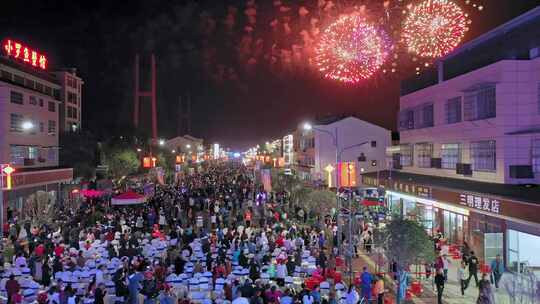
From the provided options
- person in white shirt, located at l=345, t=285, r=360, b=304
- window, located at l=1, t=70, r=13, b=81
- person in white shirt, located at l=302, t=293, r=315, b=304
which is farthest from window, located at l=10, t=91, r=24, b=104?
person in white shirt, located at l=345, t=285, r=360, b=304

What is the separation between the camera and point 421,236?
15.8m

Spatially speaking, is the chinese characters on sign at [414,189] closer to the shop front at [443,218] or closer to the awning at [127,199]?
the shop front at [443,218]

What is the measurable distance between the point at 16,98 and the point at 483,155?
32.2 m

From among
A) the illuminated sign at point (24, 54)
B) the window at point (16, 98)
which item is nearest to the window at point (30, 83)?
the illuminated sign at point (24, 54)

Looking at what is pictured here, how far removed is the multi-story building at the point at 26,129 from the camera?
35594 mm

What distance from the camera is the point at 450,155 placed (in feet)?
96.9

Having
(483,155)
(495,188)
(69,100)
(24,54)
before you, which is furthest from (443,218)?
(69,100)

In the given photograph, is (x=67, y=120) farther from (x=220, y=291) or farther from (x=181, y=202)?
(x=220, y=291)

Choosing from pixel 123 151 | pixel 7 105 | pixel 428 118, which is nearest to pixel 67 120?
pixel 123 151

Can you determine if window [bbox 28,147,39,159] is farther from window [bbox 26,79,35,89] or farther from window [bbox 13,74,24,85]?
window [bbox 26,79,35,89]

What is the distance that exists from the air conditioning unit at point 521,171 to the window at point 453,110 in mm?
5975

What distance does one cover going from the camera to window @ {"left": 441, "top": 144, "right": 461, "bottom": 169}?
2831 centimetres

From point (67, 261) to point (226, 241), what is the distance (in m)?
6.66

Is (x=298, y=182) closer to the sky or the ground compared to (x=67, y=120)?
closer to the ground
